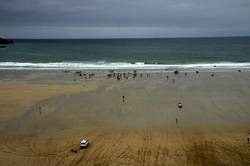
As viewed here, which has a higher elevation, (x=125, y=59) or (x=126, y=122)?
(x=125, y=59)

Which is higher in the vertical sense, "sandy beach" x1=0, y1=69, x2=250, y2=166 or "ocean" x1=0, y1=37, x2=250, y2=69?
"ocean" x1=0, y1=37, x2=250, y2=69

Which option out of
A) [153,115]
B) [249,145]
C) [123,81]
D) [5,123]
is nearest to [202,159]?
[249,145]

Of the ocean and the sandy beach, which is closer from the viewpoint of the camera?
the sandy beach

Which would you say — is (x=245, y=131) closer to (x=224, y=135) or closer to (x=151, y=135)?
(x=224, y=135)

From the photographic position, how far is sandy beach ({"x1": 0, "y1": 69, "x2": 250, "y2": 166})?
17.6 meters

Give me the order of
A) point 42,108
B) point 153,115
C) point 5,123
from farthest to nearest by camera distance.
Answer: point 42,108, point 153,115, point 5,123

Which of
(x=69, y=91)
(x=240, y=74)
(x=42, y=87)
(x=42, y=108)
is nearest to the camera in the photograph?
(x=42, y=108)

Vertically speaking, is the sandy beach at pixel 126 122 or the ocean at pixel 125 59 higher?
the ocean at pixel 125 59

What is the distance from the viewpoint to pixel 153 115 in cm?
2594

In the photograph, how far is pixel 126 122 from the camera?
79.2 feet

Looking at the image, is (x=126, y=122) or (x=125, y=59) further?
(x=125, y=59)

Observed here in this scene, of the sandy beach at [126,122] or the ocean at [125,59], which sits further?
the ocean at [125,59]

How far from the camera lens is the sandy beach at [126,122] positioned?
17.6 meters

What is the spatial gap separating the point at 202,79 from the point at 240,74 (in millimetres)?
8325
